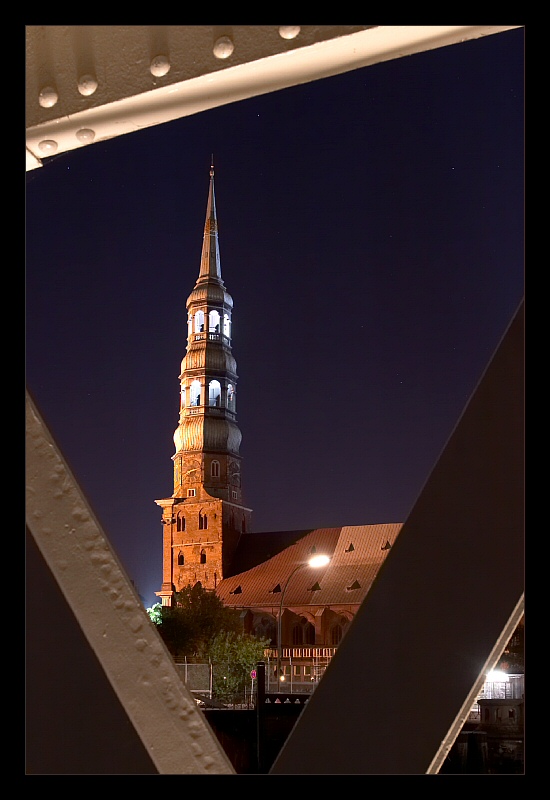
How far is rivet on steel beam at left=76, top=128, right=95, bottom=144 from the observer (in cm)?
151

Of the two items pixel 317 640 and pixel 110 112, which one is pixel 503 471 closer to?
pixel 110 112

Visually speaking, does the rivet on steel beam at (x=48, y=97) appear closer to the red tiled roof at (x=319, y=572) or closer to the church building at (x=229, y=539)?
the church building at (x=229, y=539)

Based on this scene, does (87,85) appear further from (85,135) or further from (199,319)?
(199,319)

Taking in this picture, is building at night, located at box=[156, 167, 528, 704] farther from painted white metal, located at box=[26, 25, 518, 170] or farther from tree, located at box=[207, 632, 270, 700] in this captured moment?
painted white metal, located at box=[26, 25, 518, 170]

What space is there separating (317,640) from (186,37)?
61.3 meters

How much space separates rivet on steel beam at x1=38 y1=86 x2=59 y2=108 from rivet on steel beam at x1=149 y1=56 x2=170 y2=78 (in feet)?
0.51

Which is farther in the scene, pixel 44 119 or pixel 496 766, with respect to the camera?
pixel 496 766

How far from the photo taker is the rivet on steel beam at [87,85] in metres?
1.45

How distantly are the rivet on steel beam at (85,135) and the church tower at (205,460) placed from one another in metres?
69.4

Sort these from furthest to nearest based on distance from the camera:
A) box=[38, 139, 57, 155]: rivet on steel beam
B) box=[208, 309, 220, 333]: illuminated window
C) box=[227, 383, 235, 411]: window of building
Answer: box=[208, 309, 220, 333]: illuminated window < box=[227, 383, 235, 411]: window of building < box=[38, 139, 57, 155]: rivet on steel beam

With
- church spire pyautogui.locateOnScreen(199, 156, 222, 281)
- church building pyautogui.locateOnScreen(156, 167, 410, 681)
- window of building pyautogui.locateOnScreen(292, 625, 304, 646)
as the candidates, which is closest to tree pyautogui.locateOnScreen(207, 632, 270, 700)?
church building pyautogui.locateOnScreen(156, 167, 410, 681)

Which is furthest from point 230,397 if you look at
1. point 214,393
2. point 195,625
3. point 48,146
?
point 48,146
